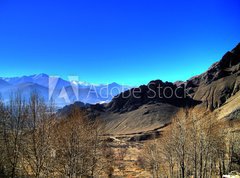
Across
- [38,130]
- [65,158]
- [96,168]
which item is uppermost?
[38,130]

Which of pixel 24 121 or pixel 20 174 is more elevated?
pixel 24 121

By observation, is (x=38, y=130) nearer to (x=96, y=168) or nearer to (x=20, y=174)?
(x=20, y=174)

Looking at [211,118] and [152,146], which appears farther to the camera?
[152,146]

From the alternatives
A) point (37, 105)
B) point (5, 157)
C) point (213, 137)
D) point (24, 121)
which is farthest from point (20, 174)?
point (213, 137)

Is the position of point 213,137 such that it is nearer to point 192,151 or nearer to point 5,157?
point 192,151

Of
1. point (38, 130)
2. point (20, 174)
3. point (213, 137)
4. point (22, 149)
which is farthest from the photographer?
point (213, 137)

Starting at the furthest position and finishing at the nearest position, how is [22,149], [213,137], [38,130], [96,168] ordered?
[213,137]
[96,168]
[22,149]
[38,130]

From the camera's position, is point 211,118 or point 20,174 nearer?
point 20,174

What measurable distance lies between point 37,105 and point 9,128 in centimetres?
687

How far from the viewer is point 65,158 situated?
34188 mm

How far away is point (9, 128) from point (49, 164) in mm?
7414

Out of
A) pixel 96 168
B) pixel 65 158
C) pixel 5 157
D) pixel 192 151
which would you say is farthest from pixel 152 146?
pixel 5 157

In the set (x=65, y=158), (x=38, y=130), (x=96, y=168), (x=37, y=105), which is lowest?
(x=96, y=168)

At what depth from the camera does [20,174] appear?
35.6 meters
